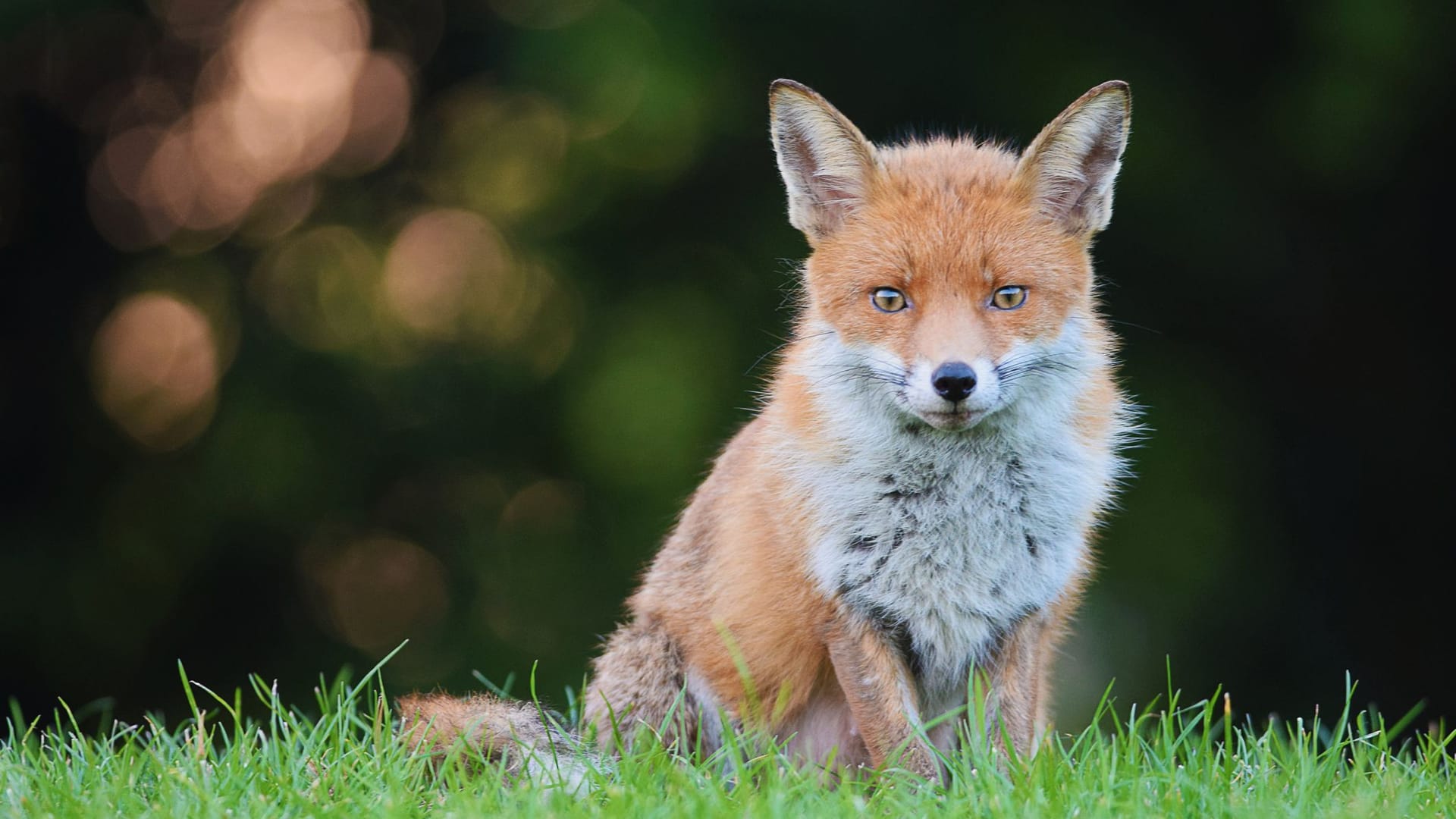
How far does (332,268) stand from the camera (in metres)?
9.23

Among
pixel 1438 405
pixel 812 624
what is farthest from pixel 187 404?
pixel 1438 405

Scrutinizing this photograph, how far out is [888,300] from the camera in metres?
4.38

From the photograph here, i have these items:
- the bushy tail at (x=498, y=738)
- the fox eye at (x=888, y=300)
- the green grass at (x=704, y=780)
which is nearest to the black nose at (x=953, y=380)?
the fox eye at (x=888, y=300)

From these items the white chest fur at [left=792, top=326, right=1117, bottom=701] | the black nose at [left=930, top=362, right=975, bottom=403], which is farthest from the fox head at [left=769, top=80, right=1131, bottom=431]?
the white chest fur at [left=792, top=326, right=1117, bottom=701]

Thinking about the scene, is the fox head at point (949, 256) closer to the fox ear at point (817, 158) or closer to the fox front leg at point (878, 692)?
the fox ear at point (817, 158)

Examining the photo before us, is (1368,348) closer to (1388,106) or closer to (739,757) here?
(1388,106)

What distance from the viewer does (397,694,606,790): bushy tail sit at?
13.8 ft

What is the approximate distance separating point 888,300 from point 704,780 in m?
1.49

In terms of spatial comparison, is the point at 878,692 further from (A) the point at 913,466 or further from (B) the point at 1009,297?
(B) the point at 1009,297

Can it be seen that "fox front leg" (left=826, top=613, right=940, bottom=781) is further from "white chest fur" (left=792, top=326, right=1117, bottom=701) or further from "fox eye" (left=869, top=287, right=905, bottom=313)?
"fox eye" (left=869, top=287, right=905, bottom=313)

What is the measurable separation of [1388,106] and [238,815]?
7286 mm

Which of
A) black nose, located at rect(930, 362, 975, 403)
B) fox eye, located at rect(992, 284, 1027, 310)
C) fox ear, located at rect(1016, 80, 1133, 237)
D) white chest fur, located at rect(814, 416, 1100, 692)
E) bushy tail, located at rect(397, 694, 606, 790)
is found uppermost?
fox ear, located at rect(1016, 80, 1133, 237)

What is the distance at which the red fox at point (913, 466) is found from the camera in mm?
4320

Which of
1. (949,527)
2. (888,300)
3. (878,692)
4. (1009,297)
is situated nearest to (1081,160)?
(1009,297)
